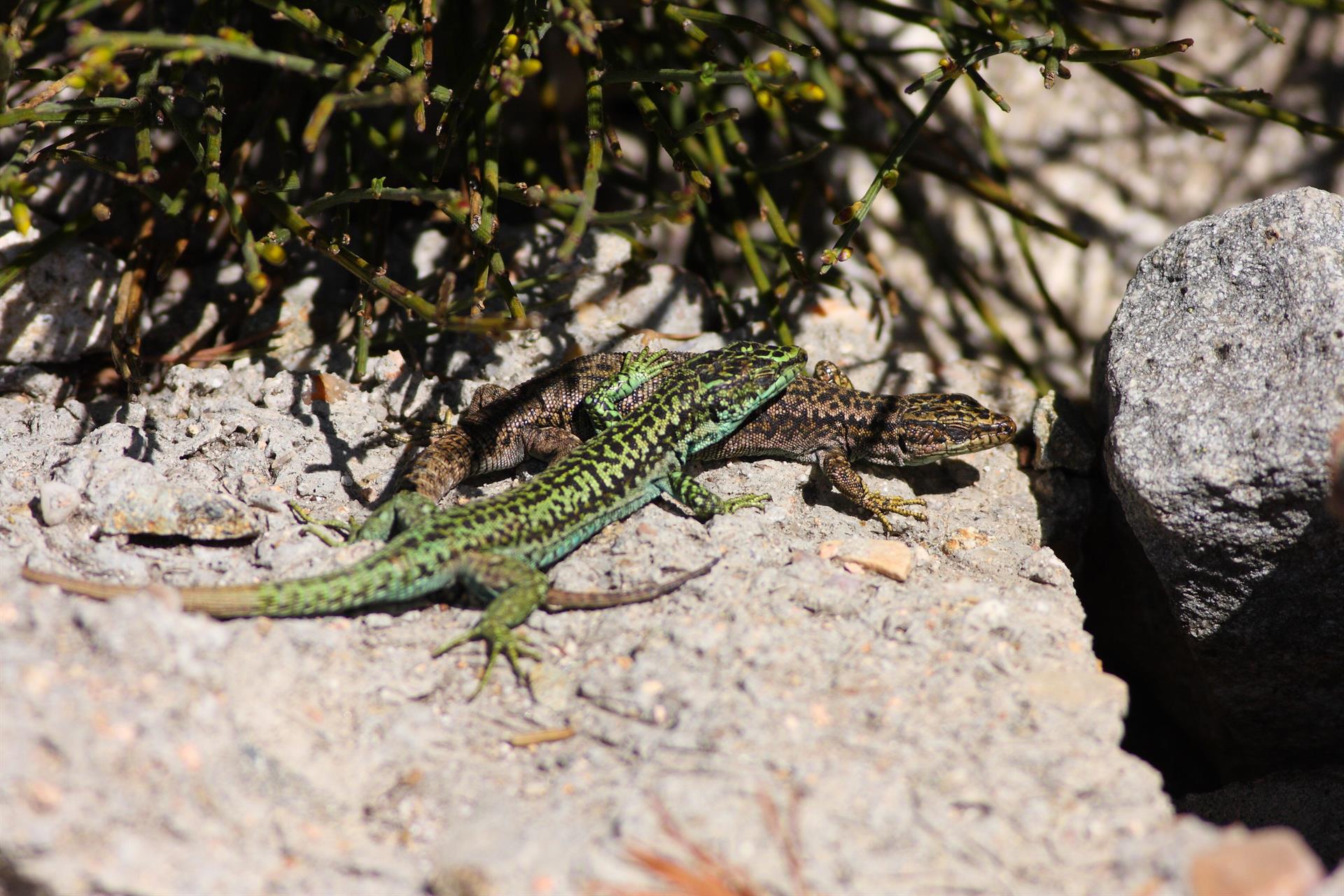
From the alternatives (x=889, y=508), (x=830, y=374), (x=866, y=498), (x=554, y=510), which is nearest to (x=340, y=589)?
(x=554, y=510)

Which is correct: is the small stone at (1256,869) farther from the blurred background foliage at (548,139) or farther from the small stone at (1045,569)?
the blurred background foliage at (548,139)

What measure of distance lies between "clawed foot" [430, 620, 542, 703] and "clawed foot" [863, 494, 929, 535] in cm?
175

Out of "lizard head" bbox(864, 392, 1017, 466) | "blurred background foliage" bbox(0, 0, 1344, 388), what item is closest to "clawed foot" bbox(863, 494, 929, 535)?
"lizard head" bbox(864, 392, 1017, 466)

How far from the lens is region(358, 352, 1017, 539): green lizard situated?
15.2 ft

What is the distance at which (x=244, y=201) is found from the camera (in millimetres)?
5422

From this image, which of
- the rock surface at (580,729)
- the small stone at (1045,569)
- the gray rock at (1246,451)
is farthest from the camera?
the small stone at (1045,569)

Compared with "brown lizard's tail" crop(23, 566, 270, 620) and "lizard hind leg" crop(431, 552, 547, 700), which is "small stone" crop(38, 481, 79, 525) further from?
"lizard hind leg" crop(431, 552, 547, 700)

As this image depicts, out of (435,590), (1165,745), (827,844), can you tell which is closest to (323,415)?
(435,590)

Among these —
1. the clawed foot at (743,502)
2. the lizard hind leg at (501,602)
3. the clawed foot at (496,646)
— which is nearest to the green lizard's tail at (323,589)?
the lizard hind leg at (501,602)

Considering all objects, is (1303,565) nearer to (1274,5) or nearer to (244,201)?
(1274,5)

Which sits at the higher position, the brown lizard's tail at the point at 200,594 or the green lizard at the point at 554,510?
the green lizard at the point at 554,510

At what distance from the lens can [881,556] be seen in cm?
396

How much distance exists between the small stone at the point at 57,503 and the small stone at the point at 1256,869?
3946mm

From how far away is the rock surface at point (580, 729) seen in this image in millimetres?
2666
